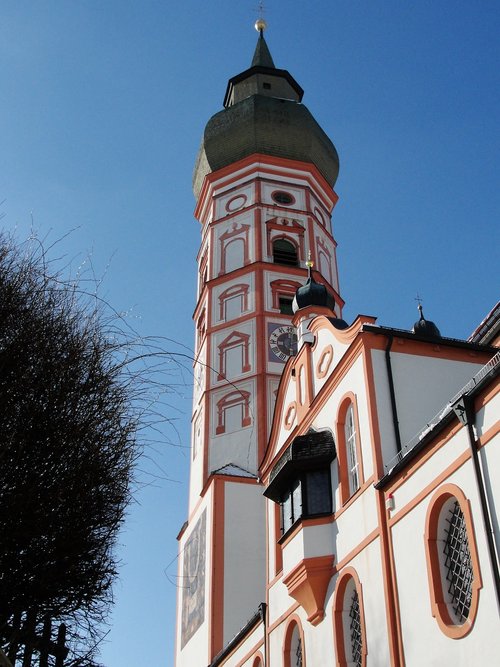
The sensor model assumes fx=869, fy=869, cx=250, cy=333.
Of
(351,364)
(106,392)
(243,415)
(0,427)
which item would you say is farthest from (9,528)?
(243,415)

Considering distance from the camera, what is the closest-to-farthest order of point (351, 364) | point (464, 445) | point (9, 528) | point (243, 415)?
point (9, 528), point (464, 445), point (351, 364), point (243, 415)

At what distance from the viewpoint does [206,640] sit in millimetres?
24062

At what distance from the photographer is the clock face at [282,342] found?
2983 centimetres

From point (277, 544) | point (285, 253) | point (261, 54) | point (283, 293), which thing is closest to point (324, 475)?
point (277, 544)

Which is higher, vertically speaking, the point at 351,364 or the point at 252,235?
the point at 252,235

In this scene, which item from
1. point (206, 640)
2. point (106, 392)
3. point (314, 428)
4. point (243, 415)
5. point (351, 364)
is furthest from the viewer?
point (243, 415)

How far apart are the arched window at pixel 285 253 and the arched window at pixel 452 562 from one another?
21666mm

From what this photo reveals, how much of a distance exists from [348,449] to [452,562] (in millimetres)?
4653

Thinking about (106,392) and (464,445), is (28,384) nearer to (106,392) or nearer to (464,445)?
(106,392)

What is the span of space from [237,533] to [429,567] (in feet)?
45.6

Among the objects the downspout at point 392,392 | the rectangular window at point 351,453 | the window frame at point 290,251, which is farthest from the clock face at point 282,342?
the downspout at point 392,392

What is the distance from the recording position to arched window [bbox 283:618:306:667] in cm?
1688

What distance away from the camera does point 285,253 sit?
33.8 meters

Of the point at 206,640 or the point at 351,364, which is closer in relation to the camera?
the point at 351,364
